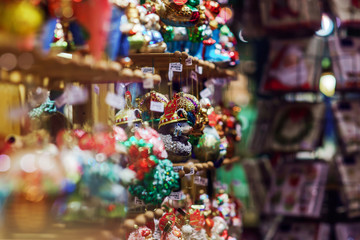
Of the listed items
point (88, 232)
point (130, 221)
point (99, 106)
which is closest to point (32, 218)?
point (88, 232)

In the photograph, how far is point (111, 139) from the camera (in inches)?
70.8

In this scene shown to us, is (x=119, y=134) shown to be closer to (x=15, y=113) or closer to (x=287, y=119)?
(x=15, y=113)

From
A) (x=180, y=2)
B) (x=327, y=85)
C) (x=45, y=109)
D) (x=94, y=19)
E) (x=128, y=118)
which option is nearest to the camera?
(x=94, y=19)

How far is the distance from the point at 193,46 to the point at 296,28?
1.42m

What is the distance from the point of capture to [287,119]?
412 centimetres

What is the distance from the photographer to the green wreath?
4.02m

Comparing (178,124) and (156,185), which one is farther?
(178,124)

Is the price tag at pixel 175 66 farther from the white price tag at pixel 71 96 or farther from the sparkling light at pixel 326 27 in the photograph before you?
the sparkling light at pixel 326 27

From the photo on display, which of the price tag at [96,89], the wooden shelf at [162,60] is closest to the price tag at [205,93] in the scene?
the wooden shelf at [162,60]

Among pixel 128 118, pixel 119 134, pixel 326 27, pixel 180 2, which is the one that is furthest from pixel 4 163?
pixel 326 27

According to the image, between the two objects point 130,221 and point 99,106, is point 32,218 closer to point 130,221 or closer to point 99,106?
point 130,221

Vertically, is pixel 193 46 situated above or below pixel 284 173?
above

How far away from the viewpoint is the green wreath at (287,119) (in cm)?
402

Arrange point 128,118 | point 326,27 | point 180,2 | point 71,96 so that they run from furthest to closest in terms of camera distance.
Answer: point 326,27
point 180,2
point 128,118
point 71,96
